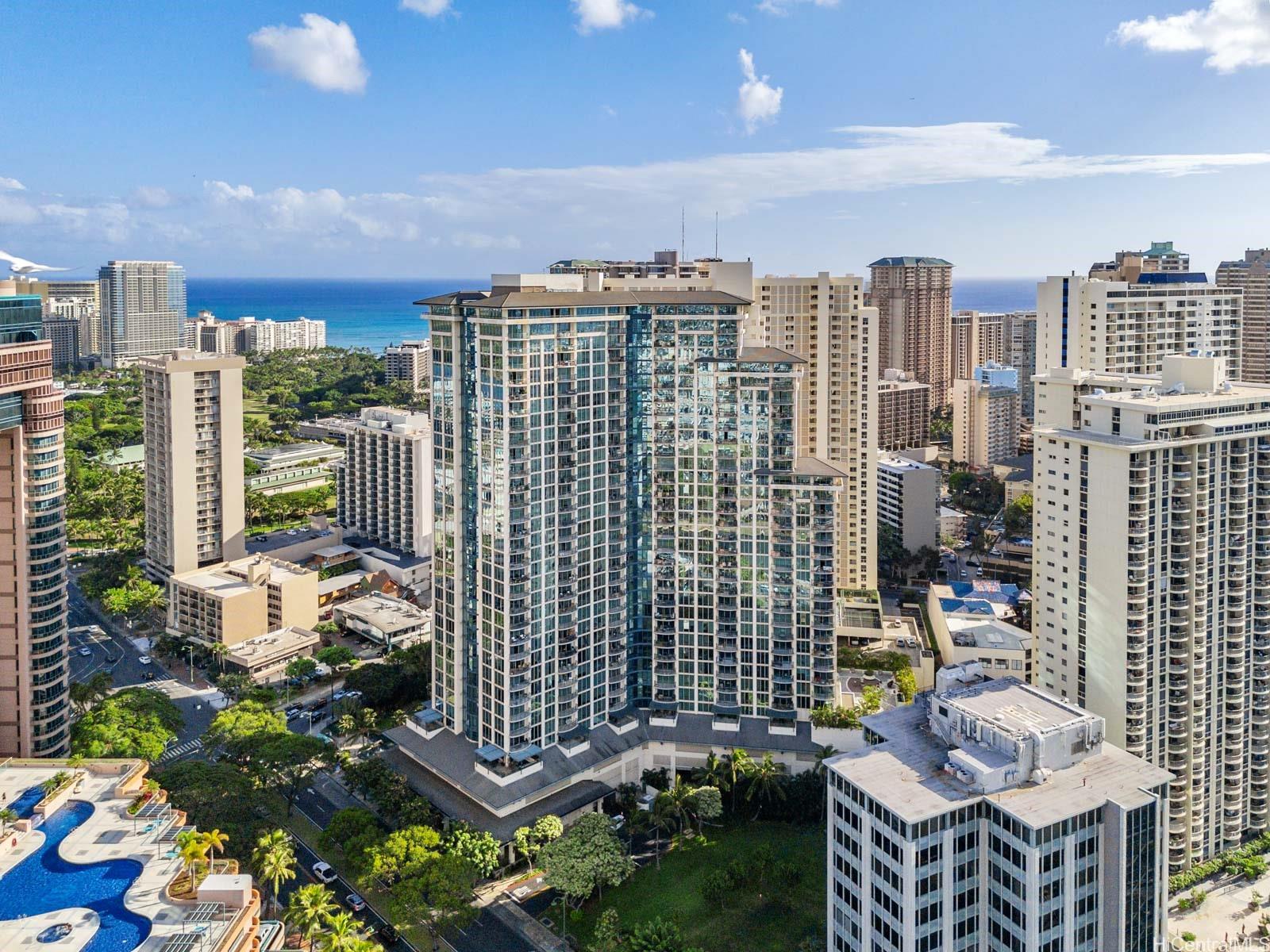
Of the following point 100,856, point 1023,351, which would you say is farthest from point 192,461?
point 1023,351

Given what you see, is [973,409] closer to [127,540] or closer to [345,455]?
[345,455]

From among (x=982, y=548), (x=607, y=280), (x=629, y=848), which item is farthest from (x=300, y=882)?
(x=982, y=548)

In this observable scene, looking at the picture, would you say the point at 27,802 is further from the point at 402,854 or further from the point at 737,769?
the point at 737,769

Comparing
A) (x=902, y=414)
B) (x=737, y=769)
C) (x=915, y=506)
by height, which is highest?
(x=902, y=414)

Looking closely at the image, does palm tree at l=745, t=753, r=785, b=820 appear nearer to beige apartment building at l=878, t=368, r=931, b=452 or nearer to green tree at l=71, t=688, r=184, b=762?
green tree at l=71, t=688, r=184, b=762

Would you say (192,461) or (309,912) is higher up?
(192,461)

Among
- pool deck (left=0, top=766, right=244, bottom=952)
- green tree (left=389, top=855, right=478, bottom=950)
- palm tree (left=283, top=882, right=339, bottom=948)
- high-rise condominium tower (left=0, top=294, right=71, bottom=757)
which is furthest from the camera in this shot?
high-rise condominium tower (left=0, top=294, right=71, bottom=757)

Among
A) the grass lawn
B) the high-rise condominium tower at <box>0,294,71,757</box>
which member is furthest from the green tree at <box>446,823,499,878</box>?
the high-rise condominium tower at <box>0,294,71,757</box>
